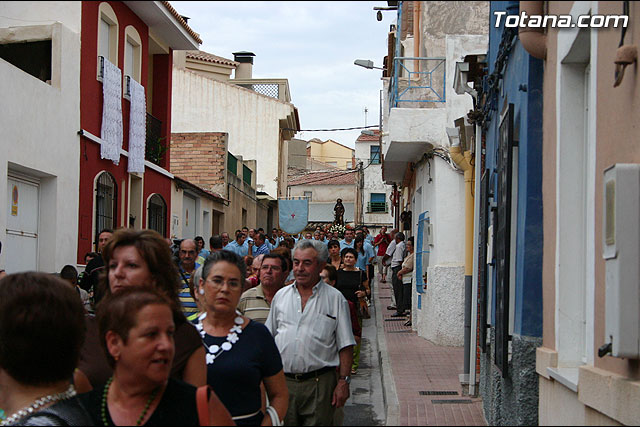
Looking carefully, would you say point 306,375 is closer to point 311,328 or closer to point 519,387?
point 311,328

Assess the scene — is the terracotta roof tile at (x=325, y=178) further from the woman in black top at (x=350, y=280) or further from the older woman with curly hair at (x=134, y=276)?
the older woman with curly hair at (x=134, y=276)

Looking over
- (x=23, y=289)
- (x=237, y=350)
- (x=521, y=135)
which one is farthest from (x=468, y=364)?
(x=23, y=289)

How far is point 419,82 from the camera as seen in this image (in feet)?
48.2

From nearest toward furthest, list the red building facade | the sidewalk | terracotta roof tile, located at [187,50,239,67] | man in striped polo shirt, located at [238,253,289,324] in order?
1. man in striped polo shirt, located at [238,253,289,324]
2. the sidewalk
3. the red building facade
4. terracotta roof tile, located at [187,50,239,67]

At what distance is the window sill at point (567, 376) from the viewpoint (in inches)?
186

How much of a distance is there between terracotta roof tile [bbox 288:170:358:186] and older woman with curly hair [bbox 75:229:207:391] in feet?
186

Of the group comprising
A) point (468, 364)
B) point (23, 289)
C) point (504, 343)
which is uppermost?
point (23, 289)

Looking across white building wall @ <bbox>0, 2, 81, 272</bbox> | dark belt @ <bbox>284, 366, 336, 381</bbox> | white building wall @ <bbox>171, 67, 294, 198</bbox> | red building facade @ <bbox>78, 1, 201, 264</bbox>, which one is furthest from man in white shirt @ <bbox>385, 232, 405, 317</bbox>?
white building wall @ <bbox>171, 67, 294, 198</bbox>

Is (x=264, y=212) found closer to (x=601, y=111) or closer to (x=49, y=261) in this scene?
(x=49, y=261)

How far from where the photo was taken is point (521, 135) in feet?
21.1

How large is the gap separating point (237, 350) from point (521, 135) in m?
3.11

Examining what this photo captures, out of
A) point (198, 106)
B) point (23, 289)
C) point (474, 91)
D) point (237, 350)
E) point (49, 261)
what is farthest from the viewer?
point (198, 106)

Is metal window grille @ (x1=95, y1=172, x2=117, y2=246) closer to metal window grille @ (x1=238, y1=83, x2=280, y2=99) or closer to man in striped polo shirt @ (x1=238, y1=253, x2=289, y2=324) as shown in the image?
man in striped polo shirt @ (x1=238, y1=253, x2=289, y2=324)

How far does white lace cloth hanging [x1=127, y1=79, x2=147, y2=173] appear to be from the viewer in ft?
55.9
